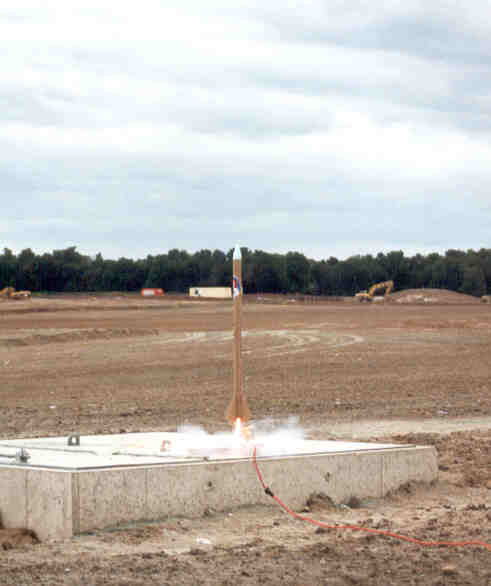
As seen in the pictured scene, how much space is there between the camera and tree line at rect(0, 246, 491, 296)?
130 metres

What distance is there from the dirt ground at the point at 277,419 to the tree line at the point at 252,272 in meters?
82.7

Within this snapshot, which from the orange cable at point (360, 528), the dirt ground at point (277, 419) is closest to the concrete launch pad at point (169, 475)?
the orange cable at point (360, 528)

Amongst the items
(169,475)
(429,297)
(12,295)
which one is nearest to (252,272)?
(429,297)

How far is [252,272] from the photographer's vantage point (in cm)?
12925

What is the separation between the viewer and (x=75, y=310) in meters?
75.6

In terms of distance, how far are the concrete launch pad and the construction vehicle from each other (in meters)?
100

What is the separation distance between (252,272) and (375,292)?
17041mm

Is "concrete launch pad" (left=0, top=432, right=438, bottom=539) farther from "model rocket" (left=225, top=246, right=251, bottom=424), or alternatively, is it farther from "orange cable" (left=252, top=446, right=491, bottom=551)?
"model rocket" (left=225, top=246, right=251, bottom=424)

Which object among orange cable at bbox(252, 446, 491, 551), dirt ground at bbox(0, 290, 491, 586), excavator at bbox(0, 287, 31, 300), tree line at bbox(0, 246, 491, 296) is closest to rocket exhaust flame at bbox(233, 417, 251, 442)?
orange cable at bbox(252, 446, 491, 551)

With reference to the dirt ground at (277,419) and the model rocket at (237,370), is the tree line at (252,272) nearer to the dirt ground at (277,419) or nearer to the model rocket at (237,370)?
the dirt ground at (277,419)

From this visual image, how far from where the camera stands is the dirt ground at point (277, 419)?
7664mm

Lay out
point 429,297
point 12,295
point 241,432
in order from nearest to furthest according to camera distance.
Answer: point 241,432 → point 12,295 → point 429,297

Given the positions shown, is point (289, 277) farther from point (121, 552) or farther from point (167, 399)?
point (121, 552)

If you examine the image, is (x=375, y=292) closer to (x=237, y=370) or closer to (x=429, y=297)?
(x=429, y=297)
